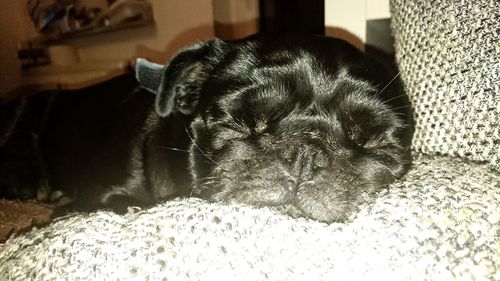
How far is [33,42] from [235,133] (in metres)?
6.00

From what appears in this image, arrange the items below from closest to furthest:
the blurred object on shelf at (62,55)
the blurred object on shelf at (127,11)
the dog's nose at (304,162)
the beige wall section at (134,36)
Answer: the dog's nose at (304,162), the beige wall section at (134,36), the blurred object on shelf at (127,11), the blurred object on shelf at (62,55)

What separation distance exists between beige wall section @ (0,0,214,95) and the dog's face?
3.19 meters

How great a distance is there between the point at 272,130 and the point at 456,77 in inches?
21.4

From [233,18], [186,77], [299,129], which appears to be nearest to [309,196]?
[299,129]

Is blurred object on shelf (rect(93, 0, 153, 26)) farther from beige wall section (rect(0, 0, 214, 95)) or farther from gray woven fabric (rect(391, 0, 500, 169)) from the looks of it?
gray woven fabric (rect(391, 0, 500, 169))

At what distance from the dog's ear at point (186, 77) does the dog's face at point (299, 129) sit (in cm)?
4

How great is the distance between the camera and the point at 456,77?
4.02 ft

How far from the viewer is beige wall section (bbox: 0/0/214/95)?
15.4 ft

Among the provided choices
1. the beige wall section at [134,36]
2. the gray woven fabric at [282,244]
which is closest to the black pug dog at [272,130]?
the gray woven fabric at [282,244]

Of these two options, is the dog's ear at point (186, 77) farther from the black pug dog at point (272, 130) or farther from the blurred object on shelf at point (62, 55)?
the blurred object on shelf at point (62, 55)

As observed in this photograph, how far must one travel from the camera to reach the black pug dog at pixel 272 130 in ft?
4.20

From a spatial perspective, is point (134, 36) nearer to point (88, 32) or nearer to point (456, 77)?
point (88, 32)

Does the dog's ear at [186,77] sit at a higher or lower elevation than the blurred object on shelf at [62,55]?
higher

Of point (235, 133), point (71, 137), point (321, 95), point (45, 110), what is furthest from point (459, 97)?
point (45, 110)
